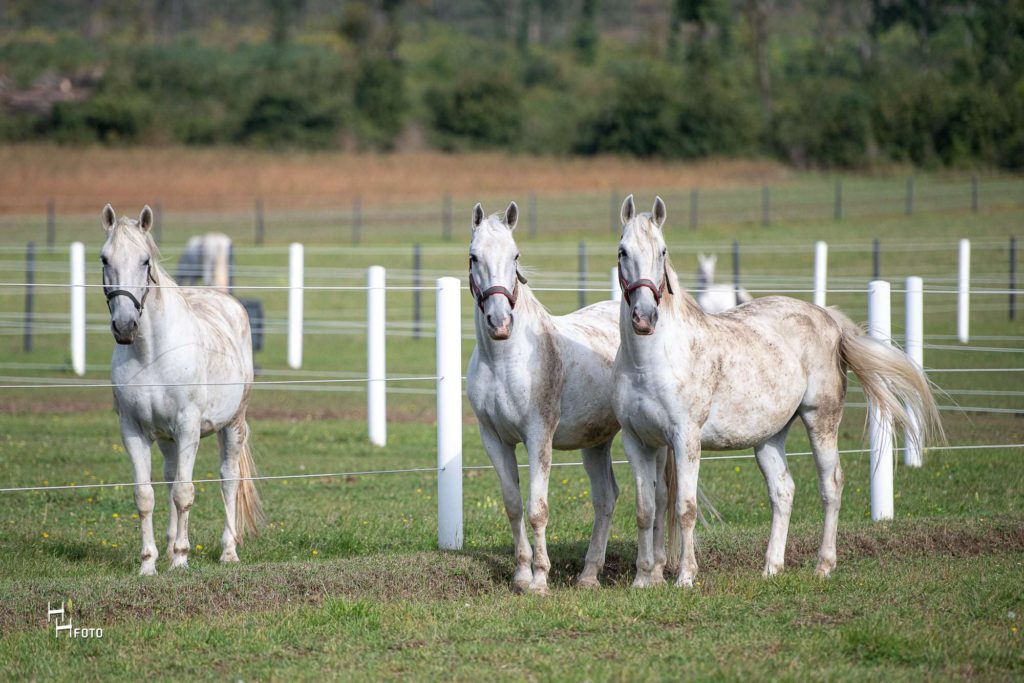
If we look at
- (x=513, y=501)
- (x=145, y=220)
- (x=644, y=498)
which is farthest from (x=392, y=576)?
(x=145, y=220)

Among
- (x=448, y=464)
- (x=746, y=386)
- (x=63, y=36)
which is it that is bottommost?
(x=448, y=464)

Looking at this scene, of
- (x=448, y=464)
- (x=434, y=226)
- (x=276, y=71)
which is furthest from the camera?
(x=276, y=71)

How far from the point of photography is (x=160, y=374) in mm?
7211

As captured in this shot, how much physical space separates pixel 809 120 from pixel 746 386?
4291 cm

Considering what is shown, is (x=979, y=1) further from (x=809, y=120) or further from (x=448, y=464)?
(x=448, y=464)

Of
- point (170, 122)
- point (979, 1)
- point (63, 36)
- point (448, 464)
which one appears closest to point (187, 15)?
point (63, 36)

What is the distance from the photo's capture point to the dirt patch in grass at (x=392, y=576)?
6207mm

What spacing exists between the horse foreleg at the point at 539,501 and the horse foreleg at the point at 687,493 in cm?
74

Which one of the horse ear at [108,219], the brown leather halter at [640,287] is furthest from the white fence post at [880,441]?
the horse ear at [108,219]

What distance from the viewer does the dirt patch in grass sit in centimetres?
621

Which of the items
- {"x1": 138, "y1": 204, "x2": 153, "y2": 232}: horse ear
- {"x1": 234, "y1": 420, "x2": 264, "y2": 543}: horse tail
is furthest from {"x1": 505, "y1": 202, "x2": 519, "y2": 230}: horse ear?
{"x1": 234, "y1": 420, "x2": 264, "y2": 543}: horse tail

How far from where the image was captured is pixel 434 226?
3559cm

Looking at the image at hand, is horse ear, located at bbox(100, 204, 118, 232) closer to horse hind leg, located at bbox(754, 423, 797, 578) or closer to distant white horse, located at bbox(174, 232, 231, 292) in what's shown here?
horse hind leg, located at bbox(754, 423, 797, 578)

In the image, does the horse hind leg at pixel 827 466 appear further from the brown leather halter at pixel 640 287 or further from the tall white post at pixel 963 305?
the tall white post at pixel 963 305
